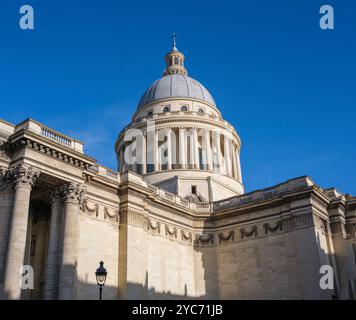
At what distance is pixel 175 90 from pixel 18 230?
125ft

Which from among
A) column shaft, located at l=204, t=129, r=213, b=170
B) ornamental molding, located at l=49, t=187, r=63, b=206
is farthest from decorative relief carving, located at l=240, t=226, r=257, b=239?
ornamental molding, located at l=49, t=187, r=63, b=206

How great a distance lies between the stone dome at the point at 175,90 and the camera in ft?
192

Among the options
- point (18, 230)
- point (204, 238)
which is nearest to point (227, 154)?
point (204, 238)

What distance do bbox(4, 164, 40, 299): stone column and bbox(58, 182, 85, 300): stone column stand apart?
2.84m

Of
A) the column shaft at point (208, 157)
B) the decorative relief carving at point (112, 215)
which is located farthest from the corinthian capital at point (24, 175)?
the column shaft at point (208, 157)

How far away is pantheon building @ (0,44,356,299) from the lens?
26.3 metres

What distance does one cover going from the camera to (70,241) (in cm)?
2728

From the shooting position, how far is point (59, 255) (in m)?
27.1

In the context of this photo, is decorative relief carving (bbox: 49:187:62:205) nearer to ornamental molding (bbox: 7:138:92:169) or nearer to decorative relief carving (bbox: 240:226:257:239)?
ornamental molding (bbox: 7:138:92:169)

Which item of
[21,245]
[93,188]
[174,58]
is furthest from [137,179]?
[174,58]

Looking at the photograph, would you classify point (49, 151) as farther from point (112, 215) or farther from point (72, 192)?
point (112, 215)

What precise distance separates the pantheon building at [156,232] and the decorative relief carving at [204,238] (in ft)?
0.33
